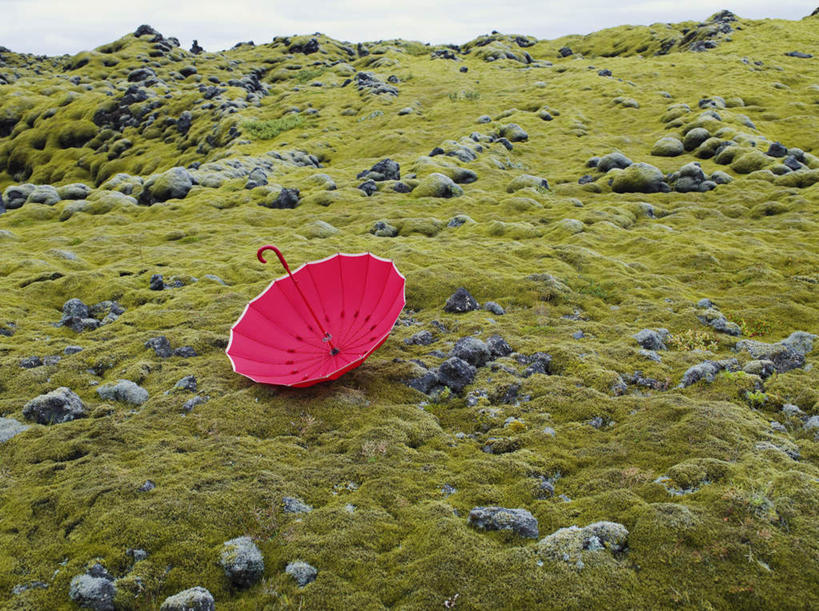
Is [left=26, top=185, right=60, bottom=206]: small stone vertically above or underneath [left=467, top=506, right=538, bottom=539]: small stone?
above

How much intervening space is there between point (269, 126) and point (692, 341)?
52297 mm

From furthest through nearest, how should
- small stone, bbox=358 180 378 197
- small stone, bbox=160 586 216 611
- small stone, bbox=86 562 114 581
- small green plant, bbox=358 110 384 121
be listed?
small green plant, bbox=358 110 384 121, small stone, bbox=358 180 378 197, small stone, bbox=86 562 114 581, small stone, bbox=160 586 216 611

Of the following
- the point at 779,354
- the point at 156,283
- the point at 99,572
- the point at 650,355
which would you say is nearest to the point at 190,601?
the point at 99,572

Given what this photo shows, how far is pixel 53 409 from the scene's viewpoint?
8797 millimetres

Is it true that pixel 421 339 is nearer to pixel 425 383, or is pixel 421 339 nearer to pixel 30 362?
pixel 425 383

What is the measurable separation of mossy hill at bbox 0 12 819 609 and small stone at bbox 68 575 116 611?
28 millimetres

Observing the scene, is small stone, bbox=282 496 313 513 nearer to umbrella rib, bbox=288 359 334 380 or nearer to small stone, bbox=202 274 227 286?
umbrella rib, bbox=288 359 334 380

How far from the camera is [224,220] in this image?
88.3ft

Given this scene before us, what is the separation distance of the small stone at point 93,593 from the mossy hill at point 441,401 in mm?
28

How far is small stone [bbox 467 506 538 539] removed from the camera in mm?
6016

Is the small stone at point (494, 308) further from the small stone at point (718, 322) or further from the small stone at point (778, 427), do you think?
the small stone at point (778, 427)

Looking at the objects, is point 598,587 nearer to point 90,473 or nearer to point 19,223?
point 90,473

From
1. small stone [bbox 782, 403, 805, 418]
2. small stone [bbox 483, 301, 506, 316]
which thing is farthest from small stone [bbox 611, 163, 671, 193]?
small stone [bbox 782, 403, 805, 418]

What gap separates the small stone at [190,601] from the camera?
16.3ft
